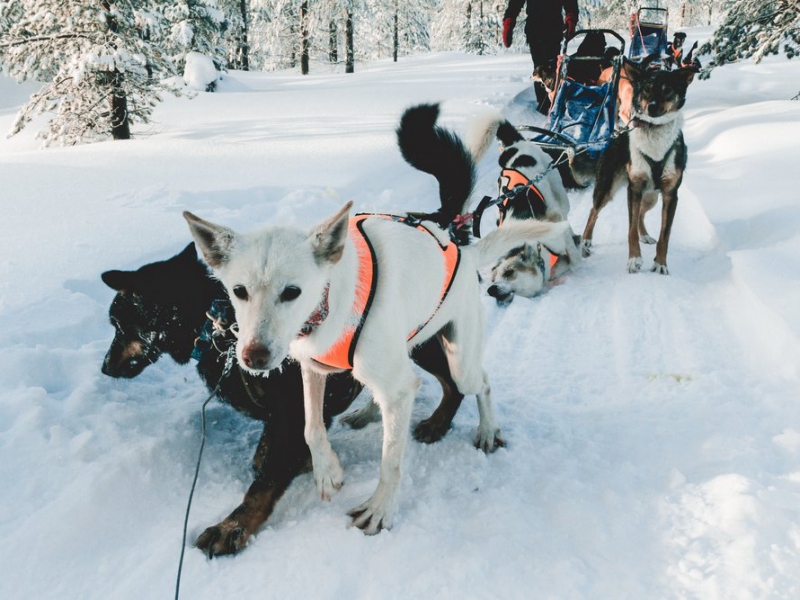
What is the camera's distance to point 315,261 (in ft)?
5.80

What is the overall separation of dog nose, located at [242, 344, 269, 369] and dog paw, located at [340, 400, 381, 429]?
1.36 meters

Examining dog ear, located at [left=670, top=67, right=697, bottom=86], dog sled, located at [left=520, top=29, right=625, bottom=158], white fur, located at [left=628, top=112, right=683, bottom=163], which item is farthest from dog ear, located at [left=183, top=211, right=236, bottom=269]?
dog sled, located at [left=520, top=29, right=625, bottom=158]

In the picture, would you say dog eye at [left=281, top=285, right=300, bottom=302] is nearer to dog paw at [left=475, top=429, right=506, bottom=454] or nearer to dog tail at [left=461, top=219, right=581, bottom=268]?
dog tail at [left=461, top=219, right=581, bottom=268]

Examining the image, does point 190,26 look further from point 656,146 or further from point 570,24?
point 656,146

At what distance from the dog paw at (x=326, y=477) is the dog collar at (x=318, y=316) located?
672 millimetres

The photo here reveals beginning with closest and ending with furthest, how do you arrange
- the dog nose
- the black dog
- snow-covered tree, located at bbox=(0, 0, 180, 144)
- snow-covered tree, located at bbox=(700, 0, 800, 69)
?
the dog nose → the black dog → snow-covered tree, located at bbox=(0, 0, 180, 144) → snow-covered tree, located at bbox=(700, 0, 800, 69)

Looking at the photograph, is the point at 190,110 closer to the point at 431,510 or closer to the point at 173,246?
the point at 173,246

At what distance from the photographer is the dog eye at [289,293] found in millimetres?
1669

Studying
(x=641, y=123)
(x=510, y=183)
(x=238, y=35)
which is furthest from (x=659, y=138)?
(x=238, y=35)

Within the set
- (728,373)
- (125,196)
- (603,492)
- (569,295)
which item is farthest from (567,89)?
(603,492)

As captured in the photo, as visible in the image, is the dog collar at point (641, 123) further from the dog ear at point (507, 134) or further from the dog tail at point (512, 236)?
the dog tail at point (512, 236)

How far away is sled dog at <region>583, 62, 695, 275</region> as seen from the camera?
462 cm

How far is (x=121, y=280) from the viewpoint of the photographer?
239 cm

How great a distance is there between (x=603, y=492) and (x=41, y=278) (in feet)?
11.7
